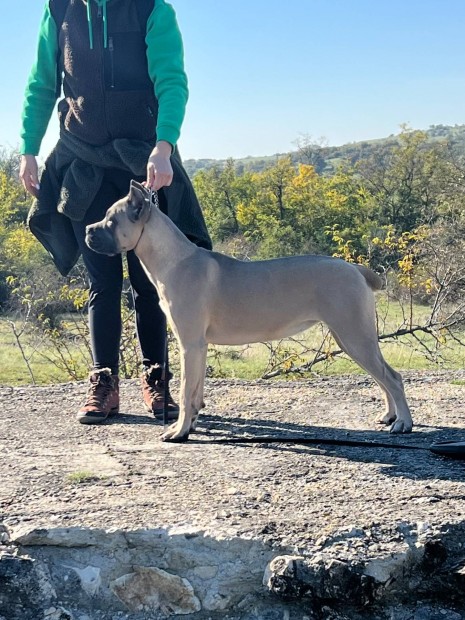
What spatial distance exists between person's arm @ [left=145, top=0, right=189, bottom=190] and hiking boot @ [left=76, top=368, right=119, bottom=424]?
153 cm

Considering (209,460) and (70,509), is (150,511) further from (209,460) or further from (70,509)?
(209,460)

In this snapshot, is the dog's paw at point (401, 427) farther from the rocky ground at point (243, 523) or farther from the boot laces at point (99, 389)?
the boot laces at point (99, 389)

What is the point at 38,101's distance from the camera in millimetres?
5812

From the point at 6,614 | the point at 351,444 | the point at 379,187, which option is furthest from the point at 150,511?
the point at 379,187

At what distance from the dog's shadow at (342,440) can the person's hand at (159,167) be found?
175cm

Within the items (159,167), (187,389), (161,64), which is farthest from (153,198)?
(187,389)

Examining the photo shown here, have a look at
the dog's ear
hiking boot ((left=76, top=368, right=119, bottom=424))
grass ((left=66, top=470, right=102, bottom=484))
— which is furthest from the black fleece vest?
grass ((left=66, top=470, right=102, bottom=484))

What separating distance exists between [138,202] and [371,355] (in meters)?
1.86

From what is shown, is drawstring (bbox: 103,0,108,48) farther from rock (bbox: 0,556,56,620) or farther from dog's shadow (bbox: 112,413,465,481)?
rock (bbox: 0,556,56,620)

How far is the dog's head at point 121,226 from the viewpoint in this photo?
5.17 m

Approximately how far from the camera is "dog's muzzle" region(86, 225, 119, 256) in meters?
5.20

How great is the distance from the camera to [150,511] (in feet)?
12.6

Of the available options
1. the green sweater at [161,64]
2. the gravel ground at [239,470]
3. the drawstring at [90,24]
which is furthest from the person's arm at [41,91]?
the gravel ground at [239,470]

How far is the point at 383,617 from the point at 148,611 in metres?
1.05
